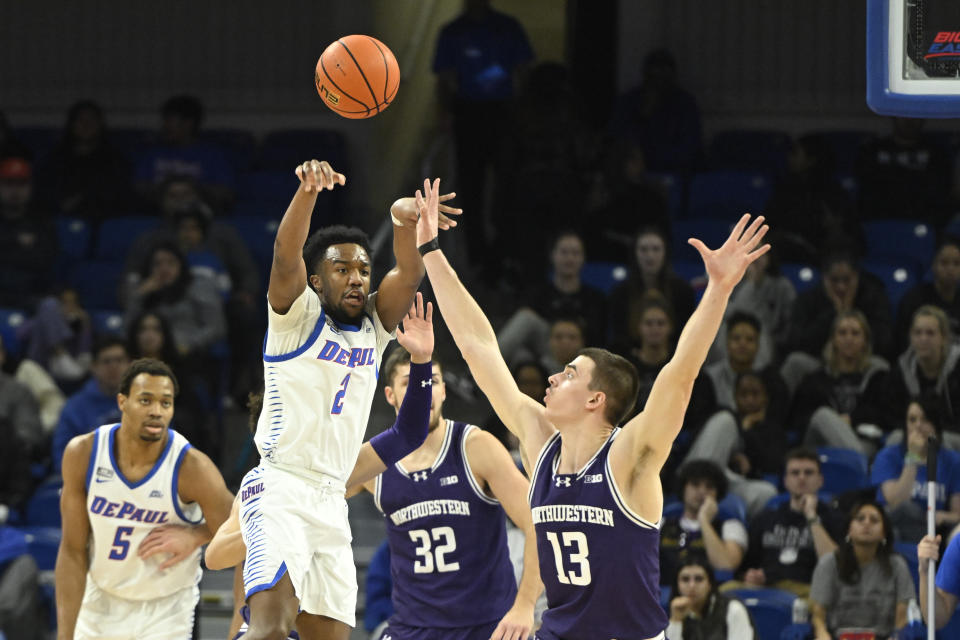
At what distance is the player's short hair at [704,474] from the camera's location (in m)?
8.11

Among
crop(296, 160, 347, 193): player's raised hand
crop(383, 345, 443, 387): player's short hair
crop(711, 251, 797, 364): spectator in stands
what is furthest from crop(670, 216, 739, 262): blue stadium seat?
crop(296, 160, 347, 193): player's raised hand

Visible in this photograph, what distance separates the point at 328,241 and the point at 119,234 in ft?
20.2

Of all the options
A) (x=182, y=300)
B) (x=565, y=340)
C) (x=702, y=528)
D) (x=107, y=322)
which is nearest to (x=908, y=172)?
(x=565, y=340)

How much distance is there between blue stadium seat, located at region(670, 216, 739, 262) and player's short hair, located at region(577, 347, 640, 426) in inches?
207

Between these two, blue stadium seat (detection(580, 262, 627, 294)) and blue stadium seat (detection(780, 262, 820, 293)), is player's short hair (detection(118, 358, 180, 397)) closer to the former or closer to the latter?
blue stadium seat (detection(580, 262, 627, 294))

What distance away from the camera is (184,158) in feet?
38.5

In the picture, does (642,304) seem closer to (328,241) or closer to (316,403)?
(328,241)

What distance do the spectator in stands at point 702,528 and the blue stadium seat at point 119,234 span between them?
5.02 m

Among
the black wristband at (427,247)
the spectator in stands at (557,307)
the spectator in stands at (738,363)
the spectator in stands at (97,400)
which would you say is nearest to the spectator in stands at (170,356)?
the spectator in stands at (97,400)

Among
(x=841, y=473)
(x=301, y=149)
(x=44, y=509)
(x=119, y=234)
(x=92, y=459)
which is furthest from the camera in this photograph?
(x=301, y=149)

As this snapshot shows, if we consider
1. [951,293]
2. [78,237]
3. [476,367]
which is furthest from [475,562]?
[78,237]

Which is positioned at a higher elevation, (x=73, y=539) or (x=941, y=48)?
(x=941, y=48)

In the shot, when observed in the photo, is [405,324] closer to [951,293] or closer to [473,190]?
[951,293]

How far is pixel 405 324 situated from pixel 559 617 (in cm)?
125
